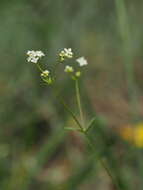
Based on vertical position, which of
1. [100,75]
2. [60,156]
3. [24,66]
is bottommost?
[60,156]

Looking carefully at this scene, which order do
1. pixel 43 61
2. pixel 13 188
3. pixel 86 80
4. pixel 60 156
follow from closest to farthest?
pixel 13 188
pixel 43 61
pixel 60 156
pixel 86 80

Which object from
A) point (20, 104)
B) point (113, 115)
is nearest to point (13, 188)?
point (20, 104)

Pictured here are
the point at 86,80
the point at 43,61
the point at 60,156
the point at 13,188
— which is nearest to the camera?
the point at 13,188

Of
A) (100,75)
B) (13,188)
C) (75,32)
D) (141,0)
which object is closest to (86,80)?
(100,75)

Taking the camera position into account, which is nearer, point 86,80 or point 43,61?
point 43,61

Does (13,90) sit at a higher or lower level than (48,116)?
higher

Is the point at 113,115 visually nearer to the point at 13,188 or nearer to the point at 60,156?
the point at 60,156
